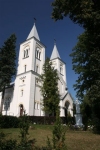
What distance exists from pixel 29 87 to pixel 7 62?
294 inches

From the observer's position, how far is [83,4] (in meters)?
10.4

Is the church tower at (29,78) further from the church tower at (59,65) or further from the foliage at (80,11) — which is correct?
the foliage at (80,11)

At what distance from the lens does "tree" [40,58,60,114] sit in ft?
90.6

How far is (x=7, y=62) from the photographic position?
3192 cm

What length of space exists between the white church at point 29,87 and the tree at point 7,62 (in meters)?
3.02

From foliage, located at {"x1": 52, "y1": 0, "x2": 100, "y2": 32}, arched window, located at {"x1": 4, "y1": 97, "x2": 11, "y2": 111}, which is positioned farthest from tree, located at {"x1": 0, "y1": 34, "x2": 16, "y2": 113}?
foliage, located at {"x1": 52, "y1": 0, "x2": 100, "y2": 32}

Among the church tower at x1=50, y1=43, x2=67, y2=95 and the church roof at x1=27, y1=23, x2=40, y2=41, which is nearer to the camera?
the church roof at x1=27, y1=23, x2=40, y2=41

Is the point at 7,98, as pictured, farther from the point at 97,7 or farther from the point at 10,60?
the point at 97,7

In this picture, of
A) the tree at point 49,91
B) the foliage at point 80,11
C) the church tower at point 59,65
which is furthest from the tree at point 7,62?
the foliage at point 80,11

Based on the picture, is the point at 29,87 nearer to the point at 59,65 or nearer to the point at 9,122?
the point at 9,122

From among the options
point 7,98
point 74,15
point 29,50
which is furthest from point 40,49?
point 74,15

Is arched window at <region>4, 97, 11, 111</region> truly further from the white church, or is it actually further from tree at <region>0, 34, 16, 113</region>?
tree at <region>0, 34, 16, 113</region>

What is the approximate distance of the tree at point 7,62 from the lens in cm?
3038

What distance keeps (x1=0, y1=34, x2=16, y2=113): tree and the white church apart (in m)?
3.02
